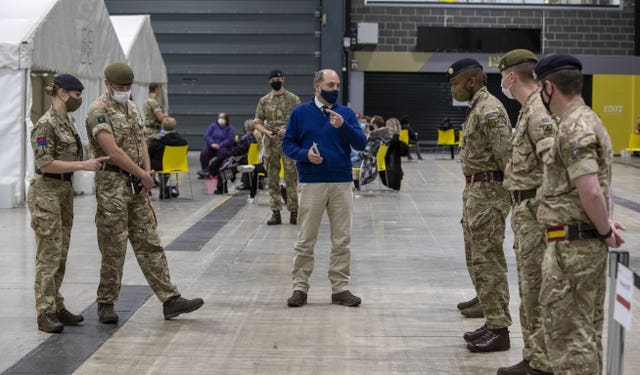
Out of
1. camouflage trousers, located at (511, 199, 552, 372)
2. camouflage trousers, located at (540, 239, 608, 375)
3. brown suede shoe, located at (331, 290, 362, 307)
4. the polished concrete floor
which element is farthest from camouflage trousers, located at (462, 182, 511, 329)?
camouflage trousers, located at (540, 239, 608, 375)

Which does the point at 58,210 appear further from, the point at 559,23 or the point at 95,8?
the point at 559,23

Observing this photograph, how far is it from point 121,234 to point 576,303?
3597mm

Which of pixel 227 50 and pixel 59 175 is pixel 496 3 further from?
pixel 59 175

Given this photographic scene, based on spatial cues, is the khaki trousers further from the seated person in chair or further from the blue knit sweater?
the seated person in chair

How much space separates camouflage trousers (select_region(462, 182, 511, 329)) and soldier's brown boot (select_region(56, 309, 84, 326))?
281cm

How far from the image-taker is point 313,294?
27.7 ft

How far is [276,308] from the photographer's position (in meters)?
7.81

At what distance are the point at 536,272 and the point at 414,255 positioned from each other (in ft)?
17.6

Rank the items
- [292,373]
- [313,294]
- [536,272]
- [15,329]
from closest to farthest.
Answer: [536,272], [292,373], [15,329], [313,294]

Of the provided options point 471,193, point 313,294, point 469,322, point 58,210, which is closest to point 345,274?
point 313,294

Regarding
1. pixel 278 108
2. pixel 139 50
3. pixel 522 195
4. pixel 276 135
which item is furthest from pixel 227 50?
pixel 522 195

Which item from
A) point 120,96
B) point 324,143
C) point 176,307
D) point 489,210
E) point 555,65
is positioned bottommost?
point 176,307

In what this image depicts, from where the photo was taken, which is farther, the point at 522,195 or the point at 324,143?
the point at 324,143

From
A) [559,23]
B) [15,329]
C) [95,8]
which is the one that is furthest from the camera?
[559,23]
